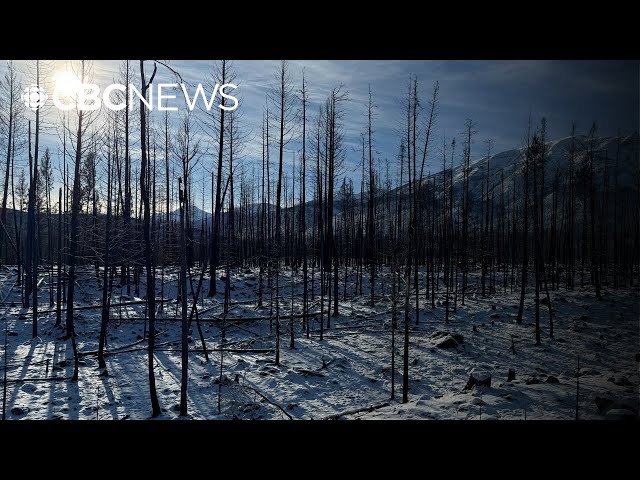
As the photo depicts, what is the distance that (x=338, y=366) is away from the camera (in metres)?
12.1

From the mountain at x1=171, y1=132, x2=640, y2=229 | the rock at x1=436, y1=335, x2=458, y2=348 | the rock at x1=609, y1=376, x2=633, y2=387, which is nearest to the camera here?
the rock at x1=609, y1=376, x2=633, y2=387

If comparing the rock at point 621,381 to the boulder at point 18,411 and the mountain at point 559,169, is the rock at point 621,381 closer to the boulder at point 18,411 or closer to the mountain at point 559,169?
the mountain at point 559,169

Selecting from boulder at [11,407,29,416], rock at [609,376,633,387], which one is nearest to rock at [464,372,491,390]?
rock at [609,376,633,387]

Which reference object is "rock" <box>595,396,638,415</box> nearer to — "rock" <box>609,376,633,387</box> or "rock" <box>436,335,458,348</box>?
"rock" <box>609,376,633,387</box>

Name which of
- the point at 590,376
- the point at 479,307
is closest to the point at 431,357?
the point at 590,376

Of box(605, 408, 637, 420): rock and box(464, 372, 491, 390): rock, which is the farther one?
box(464, 372, 491, 390): rock

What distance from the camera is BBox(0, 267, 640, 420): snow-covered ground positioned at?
843cm

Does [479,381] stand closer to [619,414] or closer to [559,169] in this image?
[619,414]

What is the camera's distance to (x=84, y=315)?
57.3 feet

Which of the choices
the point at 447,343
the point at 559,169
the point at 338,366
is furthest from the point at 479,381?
the point at 559,169
